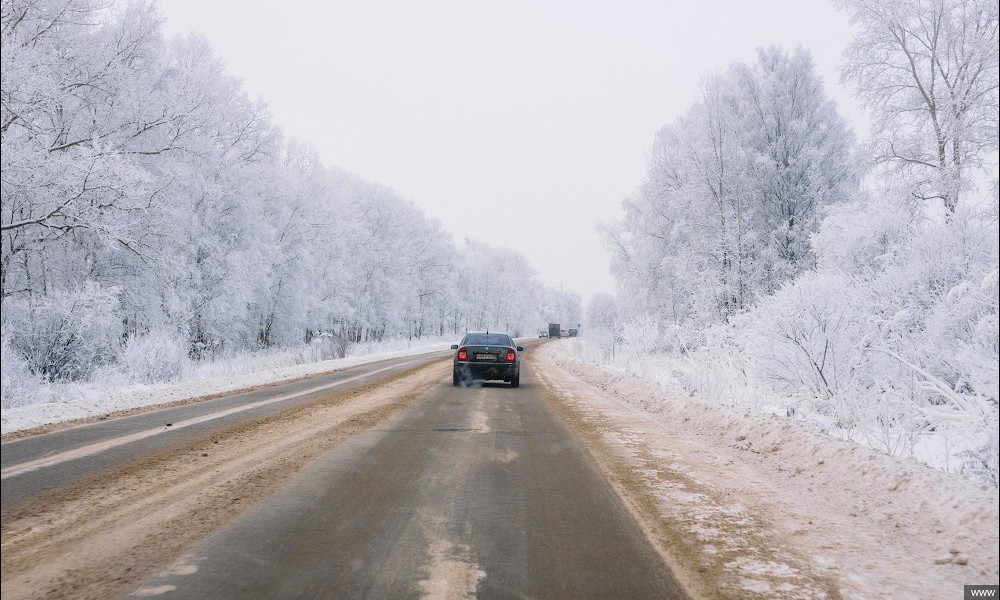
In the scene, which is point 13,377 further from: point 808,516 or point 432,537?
point 808,516

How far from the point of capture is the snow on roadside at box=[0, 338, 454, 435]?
1661mm

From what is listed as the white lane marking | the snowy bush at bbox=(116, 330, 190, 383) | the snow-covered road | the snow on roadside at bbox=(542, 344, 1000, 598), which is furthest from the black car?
the snowy bush at bbox=(116, 330, 190, 383)

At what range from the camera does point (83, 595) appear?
267 cm

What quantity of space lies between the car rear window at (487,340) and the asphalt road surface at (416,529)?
8.52 m

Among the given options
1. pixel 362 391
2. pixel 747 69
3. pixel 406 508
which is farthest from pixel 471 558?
pixel 747 69

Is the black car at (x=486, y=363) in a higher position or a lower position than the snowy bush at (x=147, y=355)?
lower

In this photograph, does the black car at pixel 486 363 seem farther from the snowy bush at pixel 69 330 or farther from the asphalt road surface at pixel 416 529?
the snowy bush at pixel 69 330

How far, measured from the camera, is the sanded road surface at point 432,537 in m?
2.94

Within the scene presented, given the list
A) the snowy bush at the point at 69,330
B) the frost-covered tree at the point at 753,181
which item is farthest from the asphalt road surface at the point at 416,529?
the frost-covered tree at the point at 753,181

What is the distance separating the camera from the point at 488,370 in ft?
49.1

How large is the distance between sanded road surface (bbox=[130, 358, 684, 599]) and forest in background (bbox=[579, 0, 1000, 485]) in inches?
85.0

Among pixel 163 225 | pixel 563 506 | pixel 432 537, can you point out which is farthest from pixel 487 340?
pixel 432 537

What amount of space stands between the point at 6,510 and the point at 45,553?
7.67ft

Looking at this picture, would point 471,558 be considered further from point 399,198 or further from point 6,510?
point 399,198
